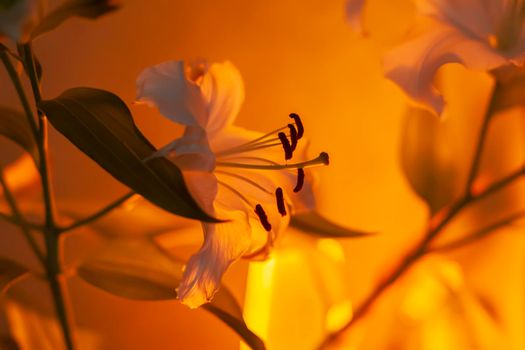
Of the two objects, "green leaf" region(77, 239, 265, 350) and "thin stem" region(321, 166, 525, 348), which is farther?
"thin stem" region(321, 166, 525, 348)

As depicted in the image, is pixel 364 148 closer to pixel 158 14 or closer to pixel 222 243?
pixel 158 14

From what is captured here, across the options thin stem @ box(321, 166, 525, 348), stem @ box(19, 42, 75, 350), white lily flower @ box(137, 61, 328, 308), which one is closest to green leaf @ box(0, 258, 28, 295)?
stem @ box(19, 42, 75, 350)

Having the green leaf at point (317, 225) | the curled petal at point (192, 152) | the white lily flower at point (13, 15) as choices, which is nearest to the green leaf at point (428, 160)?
the green leaf at point (317, 225)

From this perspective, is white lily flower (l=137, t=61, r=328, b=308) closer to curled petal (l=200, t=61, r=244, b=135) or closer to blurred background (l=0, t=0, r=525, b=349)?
curled petal (l=200, t=61, r=244, b=135)

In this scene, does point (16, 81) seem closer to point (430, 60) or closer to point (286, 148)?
point (286, 148)

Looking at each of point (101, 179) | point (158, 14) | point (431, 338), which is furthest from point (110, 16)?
point (431, 338)
